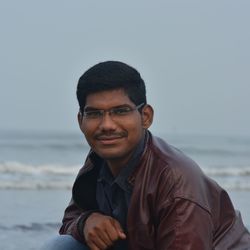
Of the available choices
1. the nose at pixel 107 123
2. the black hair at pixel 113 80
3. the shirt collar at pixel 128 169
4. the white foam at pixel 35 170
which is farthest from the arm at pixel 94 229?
the white foam at pixel 35 170

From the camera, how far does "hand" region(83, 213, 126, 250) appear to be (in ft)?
9.91

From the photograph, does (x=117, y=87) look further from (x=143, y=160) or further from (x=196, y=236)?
(x=196, y=236)

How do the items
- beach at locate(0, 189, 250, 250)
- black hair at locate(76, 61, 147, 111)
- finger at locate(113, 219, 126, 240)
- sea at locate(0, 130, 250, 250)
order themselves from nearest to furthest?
black hair at locate(76, 61, 147, 111) < finger at locate(113, 219, 126, 240) < beach at locate(0, 189, 250, 250) < sea at locate(0, 130, 250, 250)

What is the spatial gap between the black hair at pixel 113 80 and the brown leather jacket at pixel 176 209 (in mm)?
221

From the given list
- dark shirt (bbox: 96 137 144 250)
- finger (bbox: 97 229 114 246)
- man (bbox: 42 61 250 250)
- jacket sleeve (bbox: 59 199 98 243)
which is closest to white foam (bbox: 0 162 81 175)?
jacket sleeve (bbox: 59 199 98 243)

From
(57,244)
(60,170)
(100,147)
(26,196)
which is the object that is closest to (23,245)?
(57,244)

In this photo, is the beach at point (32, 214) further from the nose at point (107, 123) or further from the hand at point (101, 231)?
the nose at point (107, 123)

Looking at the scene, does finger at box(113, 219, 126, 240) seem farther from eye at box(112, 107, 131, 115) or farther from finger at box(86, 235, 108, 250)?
eye at box(112, 107, 131, 115)

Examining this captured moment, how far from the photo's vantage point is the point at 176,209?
2.75m

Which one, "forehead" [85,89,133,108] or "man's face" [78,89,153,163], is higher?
"forehead" [85,89,133,108]

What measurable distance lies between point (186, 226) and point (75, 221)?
32.3 inches

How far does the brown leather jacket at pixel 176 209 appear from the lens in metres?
2.73

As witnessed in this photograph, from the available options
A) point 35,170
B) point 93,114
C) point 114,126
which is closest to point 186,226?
point 114,126

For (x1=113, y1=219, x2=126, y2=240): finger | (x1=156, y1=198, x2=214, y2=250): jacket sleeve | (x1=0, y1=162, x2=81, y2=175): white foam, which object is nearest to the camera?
(x1=156, y1=198, x2=214, y2=250): jacket sleeve
